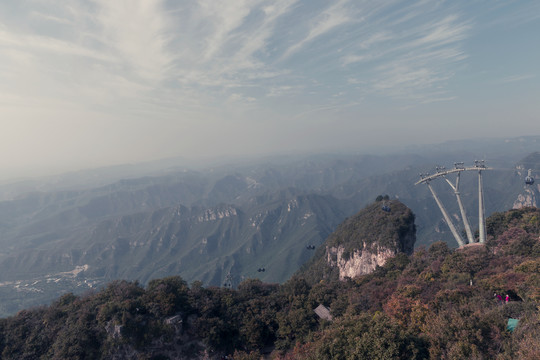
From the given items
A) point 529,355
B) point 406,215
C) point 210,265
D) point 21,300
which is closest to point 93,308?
point 529,355

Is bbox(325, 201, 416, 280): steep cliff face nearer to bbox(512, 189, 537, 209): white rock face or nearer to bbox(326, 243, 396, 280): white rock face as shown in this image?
bbox(326, 243, 396, 280): white rock face

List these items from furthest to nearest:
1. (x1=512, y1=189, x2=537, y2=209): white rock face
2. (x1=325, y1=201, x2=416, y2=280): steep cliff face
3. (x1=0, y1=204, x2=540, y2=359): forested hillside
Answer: (x1=512, y1=189, x2=537, y2=209): white rock face
(x1=325, y1=201, x2=416, y2=280): steep cliff face
(x1=0, y1=204, x2=540, y2=359): forested hillside

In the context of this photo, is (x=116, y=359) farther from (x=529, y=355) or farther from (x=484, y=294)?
(x=484, y=294)

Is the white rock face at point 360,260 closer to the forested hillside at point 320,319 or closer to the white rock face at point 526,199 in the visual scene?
the forested hillside at point 320,319

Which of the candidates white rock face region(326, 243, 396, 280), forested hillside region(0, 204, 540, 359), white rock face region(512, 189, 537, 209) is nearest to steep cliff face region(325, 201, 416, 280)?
white rock face region(326, 243, 396, 280)

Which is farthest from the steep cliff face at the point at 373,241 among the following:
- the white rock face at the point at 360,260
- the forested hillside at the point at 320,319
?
the forested hillside at the point at 320,319
